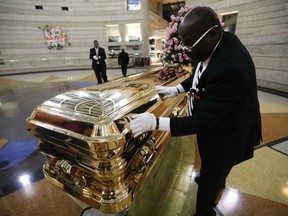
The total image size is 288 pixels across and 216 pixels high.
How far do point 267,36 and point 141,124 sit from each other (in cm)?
671

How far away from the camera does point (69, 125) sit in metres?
0.89

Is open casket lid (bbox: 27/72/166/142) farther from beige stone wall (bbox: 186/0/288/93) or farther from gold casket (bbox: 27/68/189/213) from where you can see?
beige stone wall (bbox: 186/0/288/93)

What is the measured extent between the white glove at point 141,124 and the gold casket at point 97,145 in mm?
40

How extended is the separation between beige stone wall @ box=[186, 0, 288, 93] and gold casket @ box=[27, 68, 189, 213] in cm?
565

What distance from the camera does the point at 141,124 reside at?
0.88m

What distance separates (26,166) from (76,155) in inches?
61.5

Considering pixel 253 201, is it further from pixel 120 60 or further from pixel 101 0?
pixel 101 0

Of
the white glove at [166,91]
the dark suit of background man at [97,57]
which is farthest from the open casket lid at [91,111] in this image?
the dark suit of background man at [97,57]

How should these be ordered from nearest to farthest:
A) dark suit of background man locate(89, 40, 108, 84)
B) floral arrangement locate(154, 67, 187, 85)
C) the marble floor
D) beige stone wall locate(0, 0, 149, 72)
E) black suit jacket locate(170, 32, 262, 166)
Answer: black suit jacket locate(170, 32, 262, 166) → the marble floor → floral arrangement locate(154, 67, 187, 85) → dark suit of background man locate(89, 40, 108, 84) → beige stone wall locate(0, 0, 149, 72)

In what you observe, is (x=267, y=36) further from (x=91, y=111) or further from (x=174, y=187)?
(x=91, y=111)

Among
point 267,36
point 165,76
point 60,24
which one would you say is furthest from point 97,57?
point 60,24

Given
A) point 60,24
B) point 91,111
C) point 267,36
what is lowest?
point 91,111

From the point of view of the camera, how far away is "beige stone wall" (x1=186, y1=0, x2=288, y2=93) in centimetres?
494

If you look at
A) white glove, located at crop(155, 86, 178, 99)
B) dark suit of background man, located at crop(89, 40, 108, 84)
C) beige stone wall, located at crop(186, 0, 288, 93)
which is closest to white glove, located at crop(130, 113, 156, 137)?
white glove, located at crop(155, 86, 178, 99)
